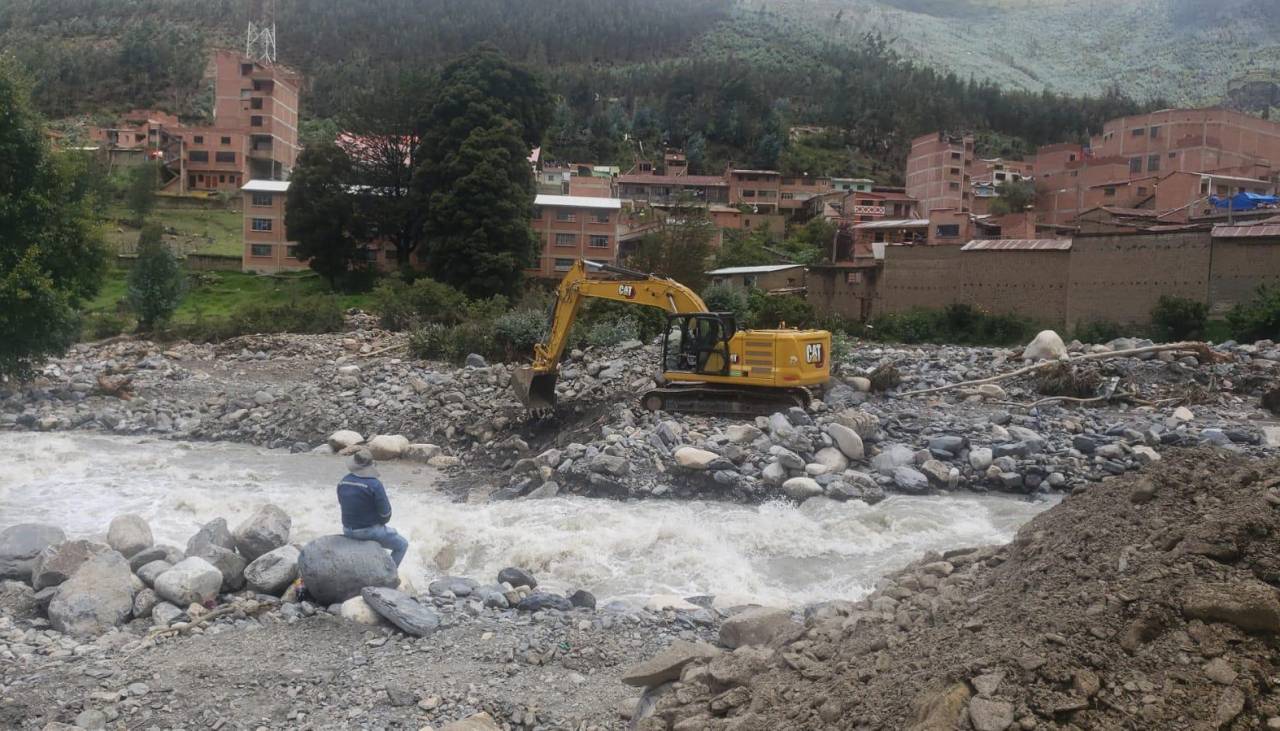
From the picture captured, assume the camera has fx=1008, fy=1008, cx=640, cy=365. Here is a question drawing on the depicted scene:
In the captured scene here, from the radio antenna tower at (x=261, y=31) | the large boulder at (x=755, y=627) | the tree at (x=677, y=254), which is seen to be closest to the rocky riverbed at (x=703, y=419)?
the large boulder at (x=755, y=627)

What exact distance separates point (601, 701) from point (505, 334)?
1731 centimetres

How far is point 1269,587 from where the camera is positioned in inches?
163

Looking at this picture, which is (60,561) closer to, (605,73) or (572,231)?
(572,231)

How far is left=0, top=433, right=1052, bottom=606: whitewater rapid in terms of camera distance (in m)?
8.98

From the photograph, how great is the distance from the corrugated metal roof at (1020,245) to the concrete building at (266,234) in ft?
83.9

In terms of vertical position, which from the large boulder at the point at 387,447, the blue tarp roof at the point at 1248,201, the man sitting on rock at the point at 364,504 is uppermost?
the blue tarp roof at the point at 1248,201

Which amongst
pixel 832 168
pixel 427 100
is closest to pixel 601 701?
pixel 427 100

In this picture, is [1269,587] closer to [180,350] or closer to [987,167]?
[180,350]

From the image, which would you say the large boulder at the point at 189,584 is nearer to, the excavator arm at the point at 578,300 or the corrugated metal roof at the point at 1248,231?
the excavator arm at the point at 578,300

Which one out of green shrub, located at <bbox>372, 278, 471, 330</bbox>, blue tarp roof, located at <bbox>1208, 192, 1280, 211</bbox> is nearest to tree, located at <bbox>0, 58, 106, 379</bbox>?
green shrub, located at <bbox>372, 278, 471, 330</bbox>

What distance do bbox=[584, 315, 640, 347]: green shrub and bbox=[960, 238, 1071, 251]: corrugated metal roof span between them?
15786mm

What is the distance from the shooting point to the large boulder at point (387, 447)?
15.1 meters

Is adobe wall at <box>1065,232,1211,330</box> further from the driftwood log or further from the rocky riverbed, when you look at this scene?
the driftwood log

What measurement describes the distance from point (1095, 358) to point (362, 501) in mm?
15047
